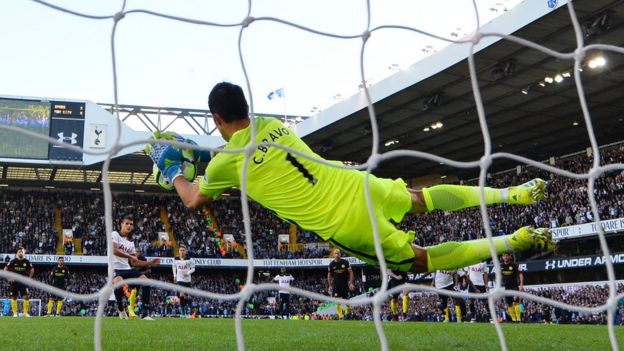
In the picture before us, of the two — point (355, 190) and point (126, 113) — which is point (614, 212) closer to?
point (355, 190)

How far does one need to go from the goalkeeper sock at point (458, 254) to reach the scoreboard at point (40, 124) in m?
20.9

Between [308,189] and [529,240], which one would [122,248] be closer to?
[308,189]

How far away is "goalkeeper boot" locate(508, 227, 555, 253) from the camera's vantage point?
13.6 feet

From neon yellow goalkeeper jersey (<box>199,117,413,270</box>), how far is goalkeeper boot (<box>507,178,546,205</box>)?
32.2 inches

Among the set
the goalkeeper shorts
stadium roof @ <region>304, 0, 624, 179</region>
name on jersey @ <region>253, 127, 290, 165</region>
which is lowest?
the goalkeeper shorts

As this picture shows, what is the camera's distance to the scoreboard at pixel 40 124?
2336 centimetres

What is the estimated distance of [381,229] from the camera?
3859 mm

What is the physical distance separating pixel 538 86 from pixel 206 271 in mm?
20444

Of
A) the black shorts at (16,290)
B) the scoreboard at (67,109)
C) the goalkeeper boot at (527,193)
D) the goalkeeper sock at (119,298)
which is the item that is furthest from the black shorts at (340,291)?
the scoreboard at (67,109)

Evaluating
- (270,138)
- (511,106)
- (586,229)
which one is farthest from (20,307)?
(270,138)

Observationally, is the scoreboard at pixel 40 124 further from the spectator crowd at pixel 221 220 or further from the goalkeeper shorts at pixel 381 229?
the goalkeeper shorts at pixel 381 229

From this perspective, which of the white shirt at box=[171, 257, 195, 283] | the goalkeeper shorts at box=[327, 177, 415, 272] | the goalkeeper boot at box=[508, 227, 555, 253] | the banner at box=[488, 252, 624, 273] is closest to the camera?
the goalkeeper shorts at box=[327, 177, 415, 272]

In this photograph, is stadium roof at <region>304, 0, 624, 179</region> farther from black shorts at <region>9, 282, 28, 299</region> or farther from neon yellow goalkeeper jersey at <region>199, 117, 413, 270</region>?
neon yellow goalkeeper jersey at <region>199, 117, 413, 270</region>

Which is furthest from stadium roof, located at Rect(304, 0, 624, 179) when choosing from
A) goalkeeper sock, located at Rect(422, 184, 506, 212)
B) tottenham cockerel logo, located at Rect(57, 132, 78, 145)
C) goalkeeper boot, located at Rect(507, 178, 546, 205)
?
goalkeeper sock, located at Rect(422, 184, 506, 212)
